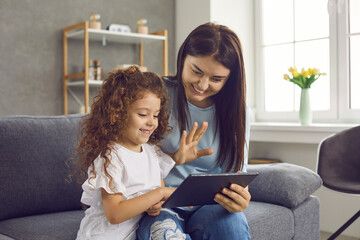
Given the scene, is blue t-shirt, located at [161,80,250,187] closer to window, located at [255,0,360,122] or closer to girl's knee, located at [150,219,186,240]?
girl's knee, located at [150,219,186,240]

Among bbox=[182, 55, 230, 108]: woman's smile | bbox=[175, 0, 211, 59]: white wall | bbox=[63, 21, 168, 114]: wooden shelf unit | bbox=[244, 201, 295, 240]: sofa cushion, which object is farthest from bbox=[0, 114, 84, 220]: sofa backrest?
bbox=[175, 0, 211, 59]: white wall

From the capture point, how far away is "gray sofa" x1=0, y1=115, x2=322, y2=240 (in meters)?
1.62

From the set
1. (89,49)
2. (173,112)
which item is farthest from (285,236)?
(89,49)

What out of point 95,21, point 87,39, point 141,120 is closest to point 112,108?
point 141,120

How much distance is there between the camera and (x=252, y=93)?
3.87 m

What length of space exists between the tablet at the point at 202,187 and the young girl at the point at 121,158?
0.17 ft

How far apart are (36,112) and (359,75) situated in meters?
→ 2.38

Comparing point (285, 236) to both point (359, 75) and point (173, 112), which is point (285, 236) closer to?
point (173, 112)

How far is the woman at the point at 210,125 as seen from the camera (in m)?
1.38

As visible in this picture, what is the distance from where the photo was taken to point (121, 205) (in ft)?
4.12

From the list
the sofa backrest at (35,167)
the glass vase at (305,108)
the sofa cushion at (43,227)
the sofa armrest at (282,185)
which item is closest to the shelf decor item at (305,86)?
the glass vase at (305,108)

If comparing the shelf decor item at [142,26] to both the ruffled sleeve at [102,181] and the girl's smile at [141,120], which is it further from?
the ruffled sleeve at [102,181]

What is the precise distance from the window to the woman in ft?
5.96

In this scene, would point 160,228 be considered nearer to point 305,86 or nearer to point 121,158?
point 121,158
